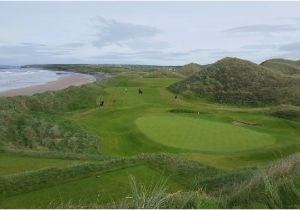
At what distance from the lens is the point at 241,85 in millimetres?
65688

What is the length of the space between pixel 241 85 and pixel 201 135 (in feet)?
129

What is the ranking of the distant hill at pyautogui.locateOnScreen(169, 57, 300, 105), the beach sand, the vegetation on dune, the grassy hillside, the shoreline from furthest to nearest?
the beach sand
the shoreline
the distant hill at pyautogui.locateOnScreen(169, 57, 300, 105)
the vegetation on dune
the grassy hillside

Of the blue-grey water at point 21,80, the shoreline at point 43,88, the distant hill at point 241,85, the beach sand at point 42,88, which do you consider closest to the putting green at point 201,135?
the distant hill at point 241,85

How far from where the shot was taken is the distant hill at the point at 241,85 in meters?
59.5

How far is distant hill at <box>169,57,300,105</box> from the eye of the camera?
59531 mm

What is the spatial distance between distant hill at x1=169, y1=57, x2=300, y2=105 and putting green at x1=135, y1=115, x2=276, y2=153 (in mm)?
28368

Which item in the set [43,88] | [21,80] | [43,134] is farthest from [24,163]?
[21,80]

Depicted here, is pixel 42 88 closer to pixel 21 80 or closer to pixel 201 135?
pixel 21 80

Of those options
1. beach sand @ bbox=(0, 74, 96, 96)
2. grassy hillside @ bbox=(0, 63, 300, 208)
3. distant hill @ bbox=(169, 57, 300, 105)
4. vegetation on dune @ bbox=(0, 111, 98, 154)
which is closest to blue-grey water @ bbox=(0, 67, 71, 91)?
beach sand @ bbox=(0, 74, 96, 96)

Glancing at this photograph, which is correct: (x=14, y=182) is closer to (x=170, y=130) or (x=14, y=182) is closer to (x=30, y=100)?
(x=170, y=130)

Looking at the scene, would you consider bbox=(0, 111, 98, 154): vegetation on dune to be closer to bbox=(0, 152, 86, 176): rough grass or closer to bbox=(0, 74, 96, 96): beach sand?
bbox=(0, 152, 86, 176): rough grass

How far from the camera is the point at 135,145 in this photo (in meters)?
27.1

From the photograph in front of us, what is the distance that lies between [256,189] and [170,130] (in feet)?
70.1

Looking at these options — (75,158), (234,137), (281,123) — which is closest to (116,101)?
(281,123)
